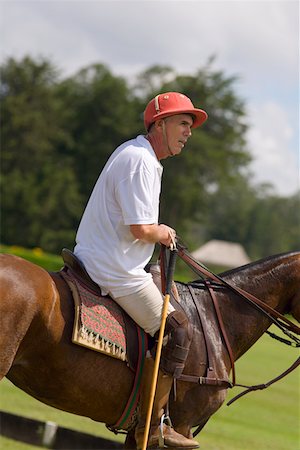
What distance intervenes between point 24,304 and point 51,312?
0.23m

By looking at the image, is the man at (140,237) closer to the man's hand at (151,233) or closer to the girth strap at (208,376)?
the man's hand at (151,233)

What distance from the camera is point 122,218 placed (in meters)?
5.36

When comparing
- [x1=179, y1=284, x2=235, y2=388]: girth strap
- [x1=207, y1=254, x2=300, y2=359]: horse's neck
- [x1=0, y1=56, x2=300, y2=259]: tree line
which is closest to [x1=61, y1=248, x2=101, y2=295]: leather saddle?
[x1=179, y1=284, x2=235, y2=388]: girth strap

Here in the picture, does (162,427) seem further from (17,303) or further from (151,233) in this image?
(17,303)

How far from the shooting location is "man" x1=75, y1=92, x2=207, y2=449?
5.27m

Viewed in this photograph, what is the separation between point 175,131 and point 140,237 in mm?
847

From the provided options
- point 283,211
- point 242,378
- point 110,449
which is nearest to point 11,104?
point 242,378

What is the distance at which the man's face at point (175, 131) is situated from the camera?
18.4 ft

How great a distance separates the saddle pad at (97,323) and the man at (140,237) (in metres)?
0.10

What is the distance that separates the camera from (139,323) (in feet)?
18.0

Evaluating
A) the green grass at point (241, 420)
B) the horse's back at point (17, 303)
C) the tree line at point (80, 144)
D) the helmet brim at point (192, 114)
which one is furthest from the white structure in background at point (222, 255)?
the horse's back at point (17, 303)

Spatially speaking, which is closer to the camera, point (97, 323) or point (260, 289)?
point (97, 323)

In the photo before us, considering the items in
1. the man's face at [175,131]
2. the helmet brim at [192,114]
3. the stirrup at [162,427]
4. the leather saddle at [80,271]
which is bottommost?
the stirrup at [162,427]

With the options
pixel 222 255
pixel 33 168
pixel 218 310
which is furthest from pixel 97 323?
pixel 222 255
